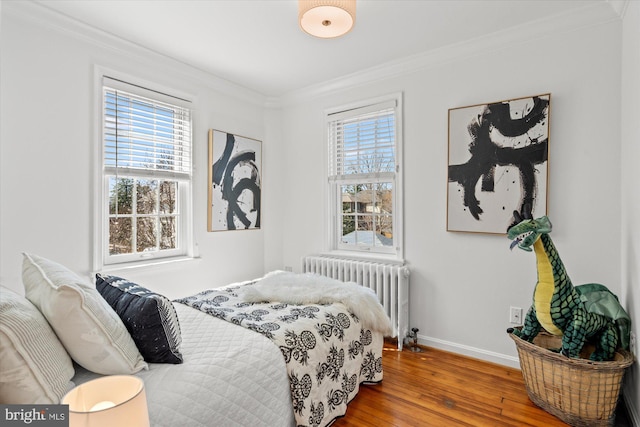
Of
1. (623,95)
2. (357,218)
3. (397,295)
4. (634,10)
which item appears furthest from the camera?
(357,218)

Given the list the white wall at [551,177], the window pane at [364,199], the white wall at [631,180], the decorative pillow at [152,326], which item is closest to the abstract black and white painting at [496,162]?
the white wall at [551,177]

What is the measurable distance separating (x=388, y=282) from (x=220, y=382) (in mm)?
2037

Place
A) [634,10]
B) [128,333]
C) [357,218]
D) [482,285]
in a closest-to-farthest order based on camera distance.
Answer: [128,333] → [634,10] → [482,285] → [357,218]

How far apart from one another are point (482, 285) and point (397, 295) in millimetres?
723

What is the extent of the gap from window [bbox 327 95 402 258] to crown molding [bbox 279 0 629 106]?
27 cm

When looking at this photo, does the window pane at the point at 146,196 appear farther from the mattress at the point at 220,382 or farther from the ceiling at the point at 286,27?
the mattress at the point at 220,382

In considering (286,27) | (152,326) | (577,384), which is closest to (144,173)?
(286,27)

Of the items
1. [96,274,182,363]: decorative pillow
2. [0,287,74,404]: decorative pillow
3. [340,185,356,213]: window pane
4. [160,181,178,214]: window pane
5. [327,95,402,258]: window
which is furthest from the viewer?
[340,185,356,213]: window pane

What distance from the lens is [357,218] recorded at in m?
3.57

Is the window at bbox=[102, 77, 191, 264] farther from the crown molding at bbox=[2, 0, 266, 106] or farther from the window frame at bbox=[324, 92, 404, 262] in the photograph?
the window frame at bbox=[324, 92, 404, 262]

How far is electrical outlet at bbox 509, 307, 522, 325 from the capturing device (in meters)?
2.58

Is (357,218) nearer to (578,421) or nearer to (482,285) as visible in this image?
(482,285)

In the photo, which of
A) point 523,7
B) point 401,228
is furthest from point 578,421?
point 523,7

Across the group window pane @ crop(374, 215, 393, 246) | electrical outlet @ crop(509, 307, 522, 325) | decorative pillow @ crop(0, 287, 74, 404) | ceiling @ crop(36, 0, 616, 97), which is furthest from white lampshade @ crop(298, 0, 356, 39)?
electrical outlet @ crop(509, 307, 522, 325)
